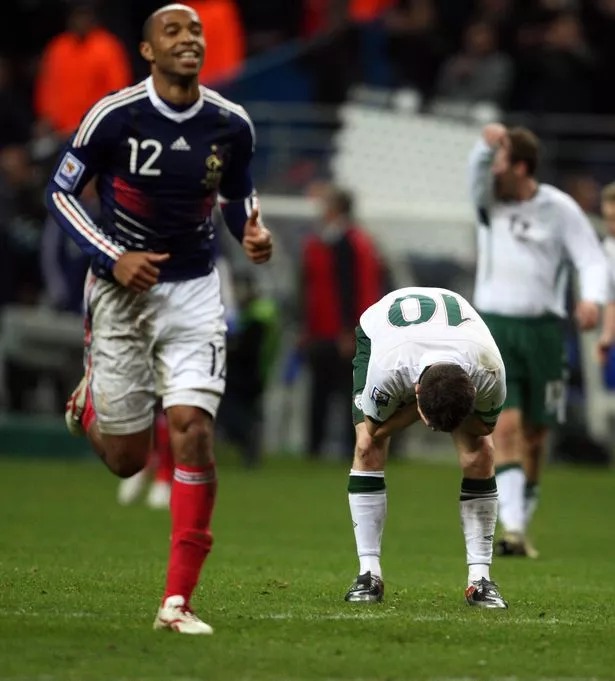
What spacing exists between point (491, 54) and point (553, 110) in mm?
980

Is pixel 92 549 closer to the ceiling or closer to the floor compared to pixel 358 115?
closer to the floor

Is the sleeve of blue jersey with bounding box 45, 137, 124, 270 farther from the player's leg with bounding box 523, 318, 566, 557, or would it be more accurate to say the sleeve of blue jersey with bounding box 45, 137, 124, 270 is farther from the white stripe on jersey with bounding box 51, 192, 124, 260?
the player's leg with bounding box 523, 318, 566, 557

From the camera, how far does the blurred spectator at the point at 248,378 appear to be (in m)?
19.9

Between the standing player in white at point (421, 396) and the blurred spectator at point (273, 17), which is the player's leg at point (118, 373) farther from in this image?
the blurred spectator at point (273, 17)

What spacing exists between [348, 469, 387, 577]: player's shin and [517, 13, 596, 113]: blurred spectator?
A: 13765 mm

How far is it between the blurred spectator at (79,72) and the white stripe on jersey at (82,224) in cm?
1239

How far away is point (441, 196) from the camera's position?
22.2m

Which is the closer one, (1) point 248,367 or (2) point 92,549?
(2) point 92,549

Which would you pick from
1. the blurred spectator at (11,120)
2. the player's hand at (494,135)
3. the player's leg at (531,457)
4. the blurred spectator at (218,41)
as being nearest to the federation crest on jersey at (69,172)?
the player's hand at (494,135)

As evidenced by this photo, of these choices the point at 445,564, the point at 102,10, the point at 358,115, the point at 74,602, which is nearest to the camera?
the point at 74,602

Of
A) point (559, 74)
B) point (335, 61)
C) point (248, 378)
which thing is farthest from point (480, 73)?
point (248, 378)

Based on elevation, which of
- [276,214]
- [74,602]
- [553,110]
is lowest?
[74,602]

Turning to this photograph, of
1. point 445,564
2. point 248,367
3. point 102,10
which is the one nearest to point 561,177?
point 248,367

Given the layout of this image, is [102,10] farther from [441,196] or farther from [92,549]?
[92,549]
